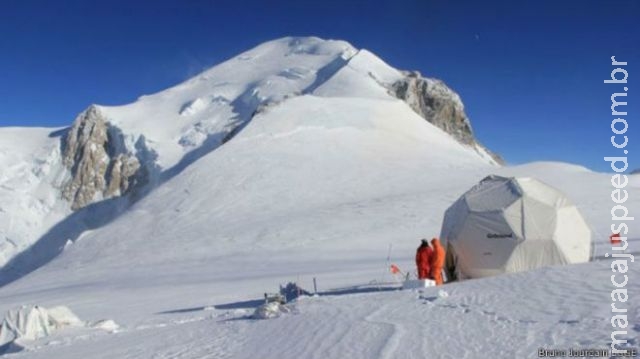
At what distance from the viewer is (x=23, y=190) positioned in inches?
2702

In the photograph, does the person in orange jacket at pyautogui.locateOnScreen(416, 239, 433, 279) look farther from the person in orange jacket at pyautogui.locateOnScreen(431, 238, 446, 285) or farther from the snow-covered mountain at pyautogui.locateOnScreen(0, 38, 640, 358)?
the snow-covered mountain at pyautogui.locateOnScreen(0, 38, 640, 358)

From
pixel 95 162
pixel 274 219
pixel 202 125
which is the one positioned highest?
pixel 202 125

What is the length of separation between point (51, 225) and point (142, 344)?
61.5 meters

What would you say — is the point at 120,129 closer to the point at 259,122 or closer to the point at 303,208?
the point at 259,122

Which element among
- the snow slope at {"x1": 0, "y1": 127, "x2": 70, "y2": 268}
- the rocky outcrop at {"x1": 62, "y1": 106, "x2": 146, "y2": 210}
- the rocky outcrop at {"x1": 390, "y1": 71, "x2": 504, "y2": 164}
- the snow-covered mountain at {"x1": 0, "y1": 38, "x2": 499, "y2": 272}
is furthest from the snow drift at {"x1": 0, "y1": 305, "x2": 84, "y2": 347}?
the rocky outcrop at {"x1": 390, "y1": 71, "x2": 504, "y2": 164}

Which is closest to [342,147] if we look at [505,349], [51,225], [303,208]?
[303,208]

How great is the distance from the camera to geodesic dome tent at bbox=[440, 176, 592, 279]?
51.5 ft

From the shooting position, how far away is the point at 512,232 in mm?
15797

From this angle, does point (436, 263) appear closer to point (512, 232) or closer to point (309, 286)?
point (512, 232)

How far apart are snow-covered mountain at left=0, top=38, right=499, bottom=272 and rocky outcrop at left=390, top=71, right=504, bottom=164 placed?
0.16 m

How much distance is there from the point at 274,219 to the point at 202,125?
39653 mm

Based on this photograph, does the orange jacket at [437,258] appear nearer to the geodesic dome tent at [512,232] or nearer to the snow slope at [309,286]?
the geodesic dome tent at [512,232]

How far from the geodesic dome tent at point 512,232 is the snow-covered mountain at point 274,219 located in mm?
2347

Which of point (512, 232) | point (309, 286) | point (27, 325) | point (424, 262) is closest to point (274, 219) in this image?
point (309, 286)
